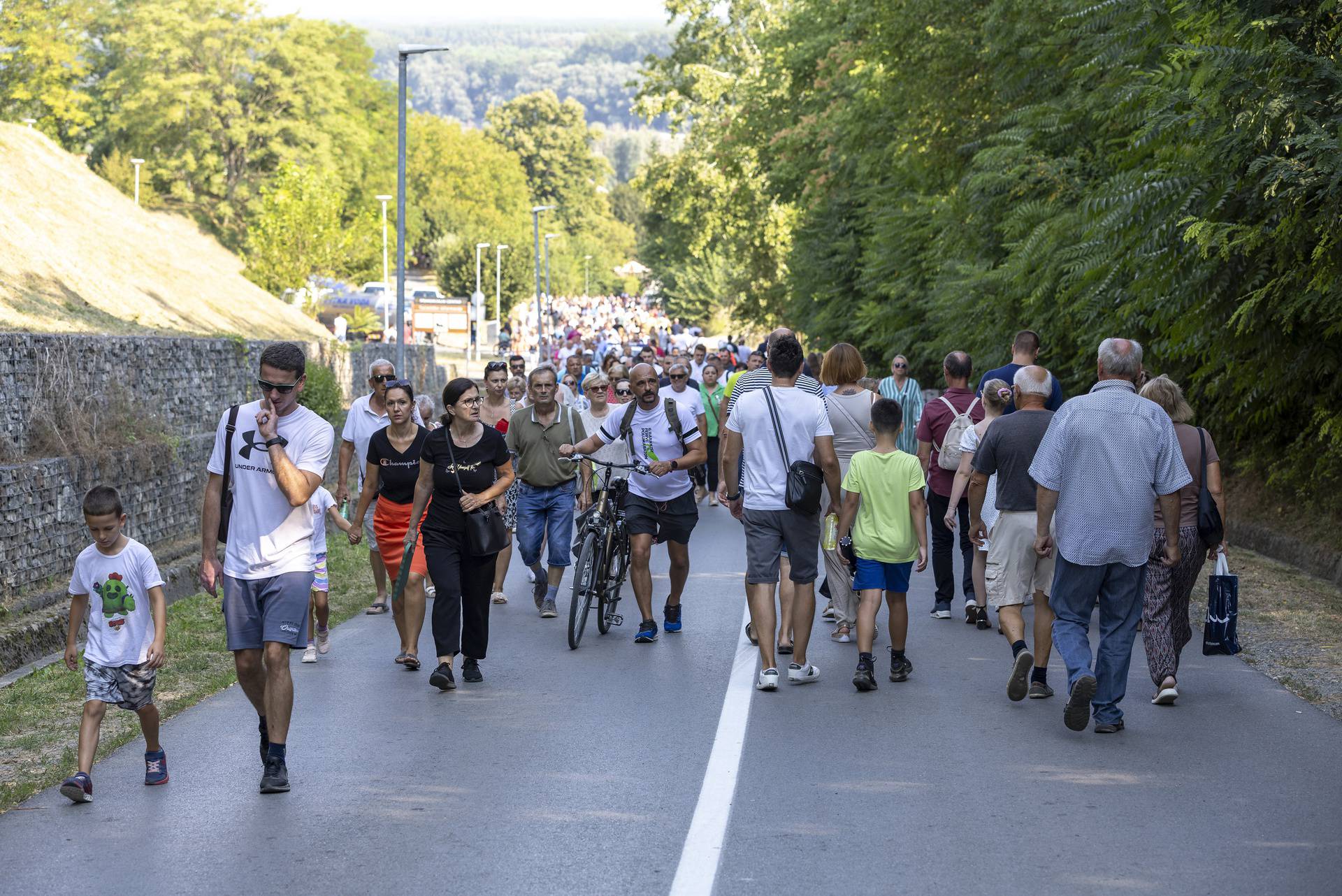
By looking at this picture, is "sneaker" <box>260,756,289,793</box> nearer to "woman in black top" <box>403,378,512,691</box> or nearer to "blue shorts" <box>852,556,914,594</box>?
"woman in black top" <box>403,378,512,691</box>

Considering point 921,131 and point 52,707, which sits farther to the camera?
point 921,131

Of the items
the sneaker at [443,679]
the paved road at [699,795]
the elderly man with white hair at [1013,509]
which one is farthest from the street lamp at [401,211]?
the elderly man with white hair at [1013,509]

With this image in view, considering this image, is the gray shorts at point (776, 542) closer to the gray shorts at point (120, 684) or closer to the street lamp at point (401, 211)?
the gray shorts at point (120, 684)

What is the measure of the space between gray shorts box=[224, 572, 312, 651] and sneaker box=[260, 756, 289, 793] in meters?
0.48

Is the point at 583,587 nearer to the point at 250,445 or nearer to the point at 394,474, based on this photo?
the point at 394,474

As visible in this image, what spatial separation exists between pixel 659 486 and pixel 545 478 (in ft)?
5.02

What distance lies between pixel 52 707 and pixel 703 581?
236 inches

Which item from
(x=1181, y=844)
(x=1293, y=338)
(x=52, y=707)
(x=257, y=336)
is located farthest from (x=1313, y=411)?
(x=257, y=336)

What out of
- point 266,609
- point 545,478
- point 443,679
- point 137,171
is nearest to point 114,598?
point 266,609

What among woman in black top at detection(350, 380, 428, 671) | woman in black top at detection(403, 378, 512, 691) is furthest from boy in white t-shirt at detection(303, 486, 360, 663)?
woman in black top at detection(403, 378, 512, 691)

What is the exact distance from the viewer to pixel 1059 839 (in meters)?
5.84

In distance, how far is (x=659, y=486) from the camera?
35.4ft

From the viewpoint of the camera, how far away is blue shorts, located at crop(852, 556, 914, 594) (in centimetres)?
910

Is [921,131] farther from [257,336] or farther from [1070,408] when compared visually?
[1070,408]
